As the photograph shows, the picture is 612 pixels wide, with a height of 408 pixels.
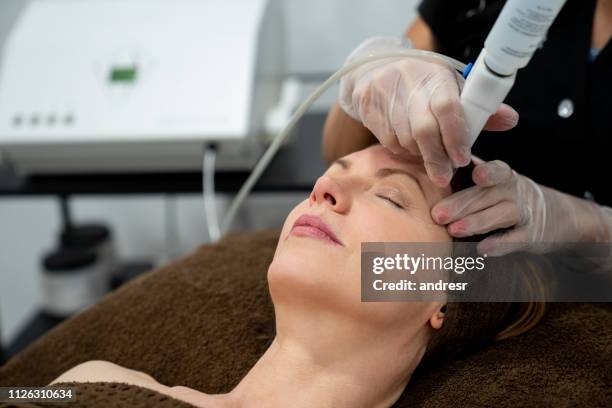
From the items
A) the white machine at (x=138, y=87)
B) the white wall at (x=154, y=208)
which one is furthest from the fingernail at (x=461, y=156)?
the white wall at (x=154, y=208)

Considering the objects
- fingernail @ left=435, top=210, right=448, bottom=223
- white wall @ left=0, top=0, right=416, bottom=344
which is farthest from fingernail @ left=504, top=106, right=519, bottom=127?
white wall @ left=0, top=0, right=416, bottom=344

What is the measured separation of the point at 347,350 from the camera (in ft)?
2.49

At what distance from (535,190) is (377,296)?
0.86 feet

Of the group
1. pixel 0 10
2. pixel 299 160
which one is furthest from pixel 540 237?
pixel 0 10

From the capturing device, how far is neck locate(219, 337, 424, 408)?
76cm

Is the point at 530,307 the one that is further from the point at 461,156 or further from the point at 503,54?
the point at 503,54

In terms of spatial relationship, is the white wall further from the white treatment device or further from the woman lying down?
the white treatment device

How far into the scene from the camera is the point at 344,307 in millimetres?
732

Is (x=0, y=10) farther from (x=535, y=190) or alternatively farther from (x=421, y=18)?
(x=535, y=190)

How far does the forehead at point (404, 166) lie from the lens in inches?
31.5

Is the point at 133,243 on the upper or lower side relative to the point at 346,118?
lower

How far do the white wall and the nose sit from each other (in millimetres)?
925

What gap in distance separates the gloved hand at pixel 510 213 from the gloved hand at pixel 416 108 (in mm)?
57

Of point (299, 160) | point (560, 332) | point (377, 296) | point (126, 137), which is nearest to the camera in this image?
point (377, 296)
